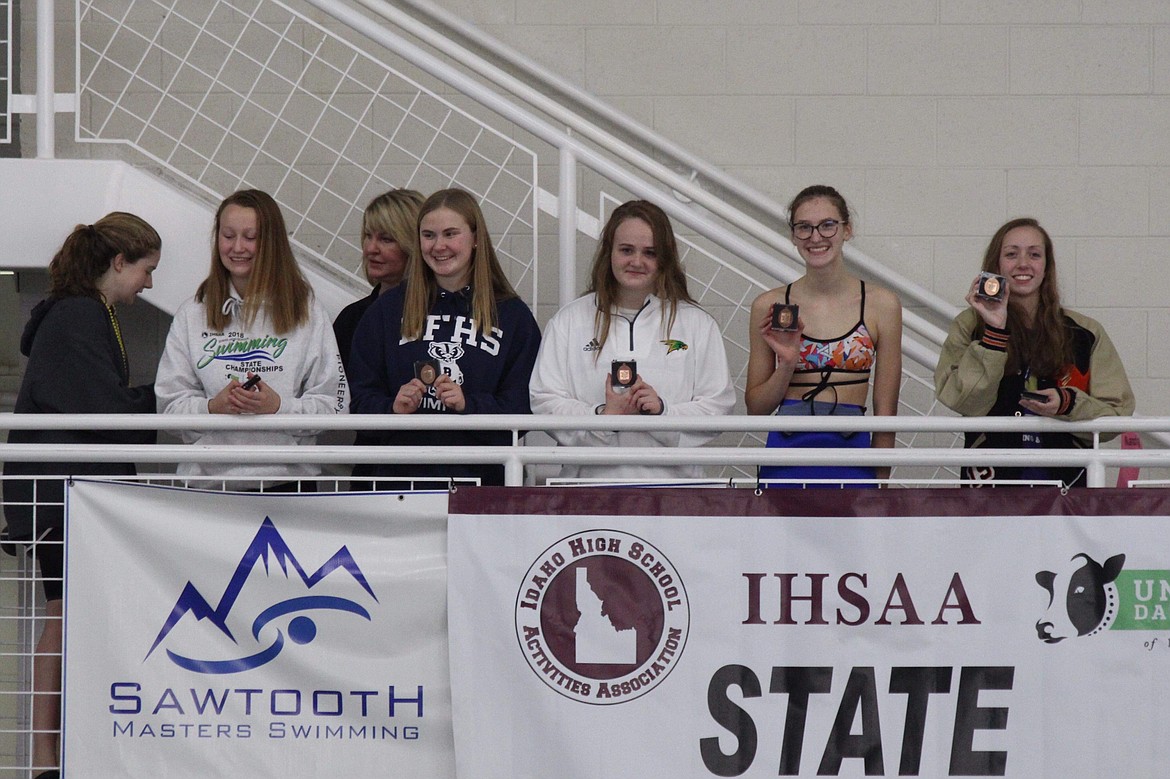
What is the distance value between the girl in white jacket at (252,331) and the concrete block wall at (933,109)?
2092 millimetres

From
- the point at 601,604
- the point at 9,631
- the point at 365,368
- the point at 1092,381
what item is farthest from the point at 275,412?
the point at 1092,381

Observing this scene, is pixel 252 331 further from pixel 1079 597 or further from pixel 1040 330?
pixel 1079 597

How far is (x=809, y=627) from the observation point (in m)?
2.96

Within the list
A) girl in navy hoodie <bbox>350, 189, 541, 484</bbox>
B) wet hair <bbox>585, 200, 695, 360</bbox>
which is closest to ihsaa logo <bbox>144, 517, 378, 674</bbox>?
girl in navy hoodie <bbox>350, 189, 541, 484</bbox>

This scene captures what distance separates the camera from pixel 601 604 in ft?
9.76

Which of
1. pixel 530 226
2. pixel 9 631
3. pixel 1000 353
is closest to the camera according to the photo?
pixel 1000 353

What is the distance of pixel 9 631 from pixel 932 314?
11.5 ft

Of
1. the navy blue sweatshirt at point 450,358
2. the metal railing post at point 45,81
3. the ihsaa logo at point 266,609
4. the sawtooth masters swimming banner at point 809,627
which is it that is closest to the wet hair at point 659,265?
the navy blue sweatshirt at point 450,358

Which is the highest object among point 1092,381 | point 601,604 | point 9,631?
point 1092,381

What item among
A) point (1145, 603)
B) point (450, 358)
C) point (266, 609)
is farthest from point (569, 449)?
point (1145, 603)

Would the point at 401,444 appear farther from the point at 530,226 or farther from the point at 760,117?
the point at 760,117

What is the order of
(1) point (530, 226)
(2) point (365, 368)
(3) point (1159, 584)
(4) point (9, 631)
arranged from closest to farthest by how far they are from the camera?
(3) point (1159, 584) < (2) point (365, 368) < (4) point (9, 631) < (1) point (530, 226)

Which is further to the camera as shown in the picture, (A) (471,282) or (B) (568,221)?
(B) (568,221)

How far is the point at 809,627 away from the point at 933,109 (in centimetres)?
298
